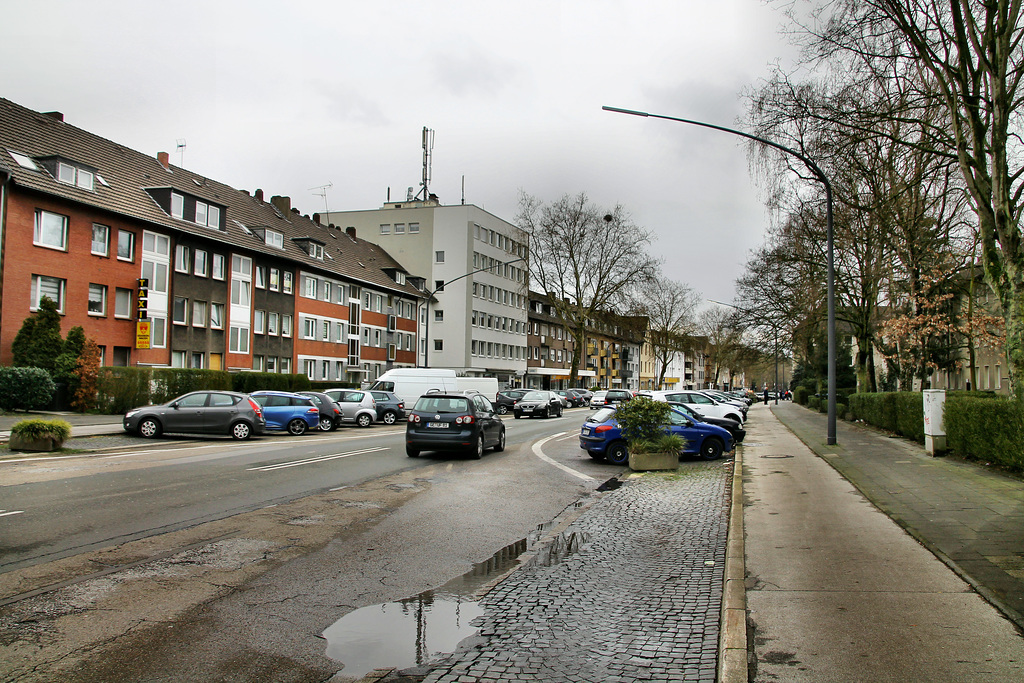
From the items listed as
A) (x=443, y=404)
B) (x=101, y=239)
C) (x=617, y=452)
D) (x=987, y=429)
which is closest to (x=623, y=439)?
(x=617, y=452)

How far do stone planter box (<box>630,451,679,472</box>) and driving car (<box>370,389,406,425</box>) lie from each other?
2001cm

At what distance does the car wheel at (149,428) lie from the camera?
21.6 meters

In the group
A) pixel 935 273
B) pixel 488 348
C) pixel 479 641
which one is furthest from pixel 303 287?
pixel 479 641

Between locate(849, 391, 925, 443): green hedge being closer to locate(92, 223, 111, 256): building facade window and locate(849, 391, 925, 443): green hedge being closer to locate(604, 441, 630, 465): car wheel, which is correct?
locate(604, 441, 630, 465): car wheel

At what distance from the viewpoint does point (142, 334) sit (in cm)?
3450

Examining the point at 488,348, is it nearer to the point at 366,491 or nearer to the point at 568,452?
the point at 568,452

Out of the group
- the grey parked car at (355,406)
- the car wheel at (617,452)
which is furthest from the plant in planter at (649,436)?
the grey parked car at (355,406)

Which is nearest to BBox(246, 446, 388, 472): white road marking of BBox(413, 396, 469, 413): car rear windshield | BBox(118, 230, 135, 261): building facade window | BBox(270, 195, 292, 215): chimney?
BBox(413, 396, 469, 413): car rear windshield

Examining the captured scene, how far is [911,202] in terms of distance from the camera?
24250 mm

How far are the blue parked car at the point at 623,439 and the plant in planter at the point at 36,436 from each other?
12.1 metres

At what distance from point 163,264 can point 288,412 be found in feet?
51.0

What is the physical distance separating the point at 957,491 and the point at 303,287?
42.9 meters

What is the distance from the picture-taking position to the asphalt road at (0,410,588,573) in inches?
318

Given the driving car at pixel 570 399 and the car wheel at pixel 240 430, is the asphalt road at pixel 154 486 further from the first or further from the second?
the driving car at pixel 570 399
